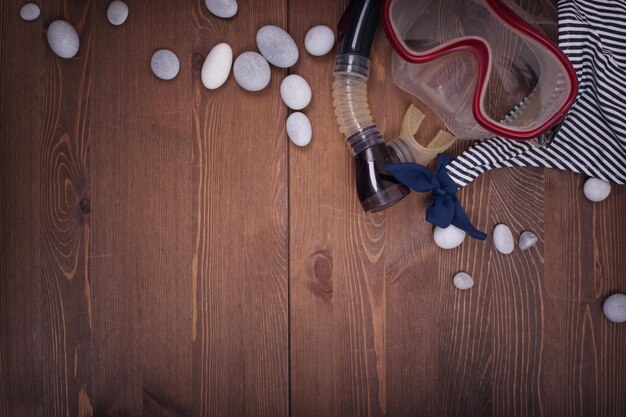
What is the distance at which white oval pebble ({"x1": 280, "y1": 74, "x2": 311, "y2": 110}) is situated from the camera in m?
0.70

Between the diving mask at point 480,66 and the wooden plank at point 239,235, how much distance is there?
0.66 ft

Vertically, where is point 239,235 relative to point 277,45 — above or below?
below

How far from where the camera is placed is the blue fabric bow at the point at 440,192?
0.66 metres

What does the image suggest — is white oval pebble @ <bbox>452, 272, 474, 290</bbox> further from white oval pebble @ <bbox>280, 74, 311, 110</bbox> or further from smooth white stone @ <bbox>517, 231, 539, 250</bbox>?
white oval pebble @ <bbox>280, 74, 311, 110</bbox>

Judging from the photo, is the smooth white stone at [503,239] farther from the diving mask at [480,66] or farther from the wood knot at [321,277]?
the wood knot at [321,277]

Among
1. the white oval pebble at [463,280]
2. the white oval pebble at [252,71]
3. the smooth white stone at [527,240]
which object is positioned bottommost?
the white oval pebble at [463,280]

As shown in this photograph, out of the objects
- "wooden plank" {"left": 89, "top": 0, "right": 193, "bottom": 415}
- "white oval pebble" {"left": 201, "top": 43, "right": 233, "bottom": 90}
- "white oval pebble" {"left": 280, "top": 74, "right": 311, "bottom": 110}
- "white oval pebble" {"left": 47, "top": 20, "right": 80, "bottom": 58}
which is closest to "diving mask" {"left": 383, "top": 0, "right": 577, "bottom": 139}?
"white oval pebble" {"left": 280, "top": 74, "right": 311, "bottom": 110}

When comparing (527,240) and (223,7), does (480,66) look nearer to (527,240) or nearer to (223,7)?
(527,240)

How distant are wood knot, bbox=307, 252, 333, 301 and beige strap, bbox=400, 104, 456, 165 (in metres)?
0.21

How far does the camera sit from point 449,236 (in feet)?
2.31

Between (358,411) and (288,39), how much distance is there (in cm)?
59

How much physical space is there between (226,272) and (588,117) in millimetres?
604

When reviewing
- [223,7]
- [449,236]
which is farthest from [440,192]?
[223,7]

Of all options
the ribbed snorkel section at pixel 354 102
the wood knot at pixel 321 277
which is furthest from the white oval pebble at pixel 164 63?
the wood knot at pixel 321 277
